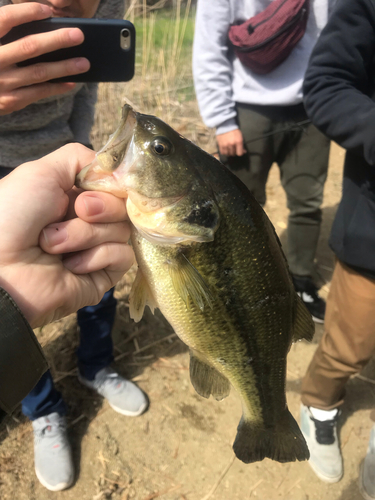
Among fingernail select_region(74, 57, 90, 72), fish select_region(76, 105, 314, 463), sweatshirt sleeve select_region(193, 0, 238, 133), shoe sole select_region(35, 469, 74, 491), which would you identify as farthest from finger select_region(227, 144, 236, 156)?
shoe sole select_region(35, 469, 74, 491)

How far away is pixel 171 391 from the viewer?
231 centimetres

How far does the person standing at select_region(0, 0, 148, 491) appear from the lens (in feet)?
3.74

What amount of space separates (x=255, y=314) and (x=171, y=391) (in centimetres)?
150

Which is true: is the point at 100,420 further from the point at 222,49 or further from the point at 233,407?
the point at 222,49

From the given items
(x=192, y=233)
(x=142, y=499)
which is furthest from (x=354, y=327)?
(x=142, y=499)

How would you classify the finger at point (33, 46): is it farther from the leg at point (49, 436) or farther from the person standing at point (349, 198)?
the leg at point (49, 436)

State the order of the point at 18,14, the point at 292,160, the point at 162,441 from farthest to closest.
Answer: the point at 292,160
the point at 162,441
the point at 18,14

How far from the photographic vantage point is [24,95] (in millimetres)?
1237

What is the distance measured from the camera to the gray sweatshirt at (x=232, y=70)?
2.13 m

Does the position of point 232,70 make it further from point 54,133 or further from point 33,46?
point 33,46

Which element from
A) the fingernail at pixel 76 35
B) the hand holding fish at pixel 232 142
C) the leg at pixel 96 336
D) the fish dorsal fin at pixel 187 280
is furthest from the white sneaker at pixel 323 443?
the fingernail at pixel 76 35

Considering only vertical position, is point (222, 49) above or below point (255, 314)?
above

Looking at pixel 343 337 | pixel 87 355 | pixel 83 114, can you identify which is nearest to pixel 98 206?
pixel 83 114

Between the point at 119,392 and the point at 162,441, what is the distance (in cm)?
37
